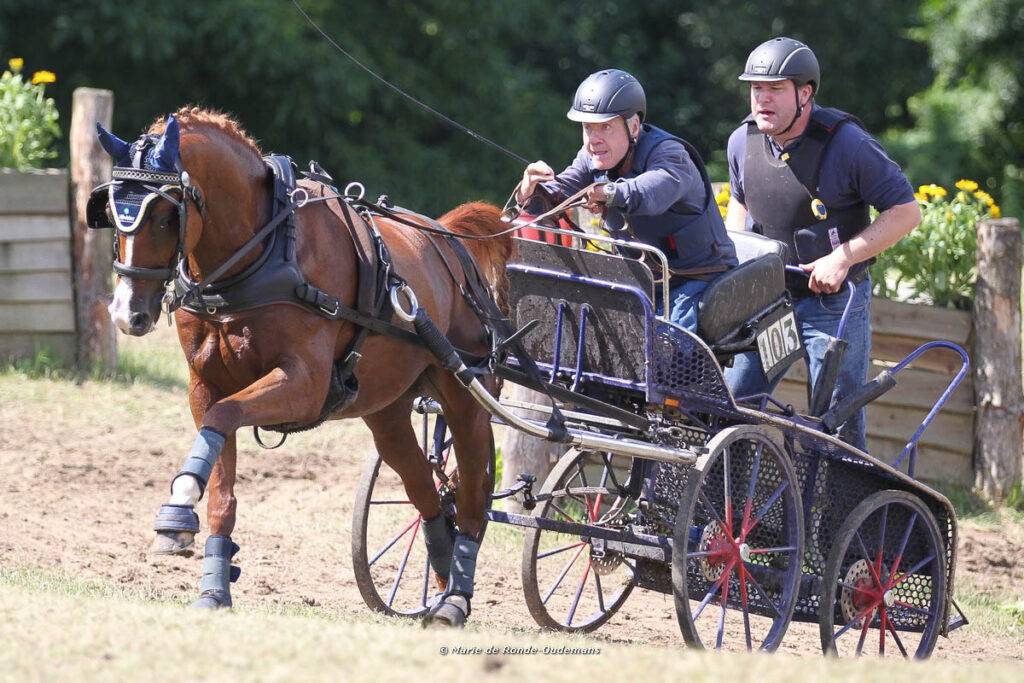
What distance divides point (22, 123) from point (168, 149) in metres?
6.19

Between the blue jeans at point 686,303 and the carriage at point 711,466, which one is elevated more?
the blue jeans at point 686,303

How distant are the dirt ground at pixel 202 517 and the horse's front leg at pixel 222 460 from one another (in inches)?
53.3

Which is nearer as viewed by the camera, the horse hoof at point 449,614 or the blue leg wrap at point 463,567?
the horse hoof at point 449,614

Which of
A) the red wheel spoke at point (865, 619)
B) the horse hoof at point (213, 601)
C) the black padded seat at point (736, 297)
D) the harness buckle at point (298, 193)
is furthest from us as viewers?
the red wheel spoke at point (865, 619)

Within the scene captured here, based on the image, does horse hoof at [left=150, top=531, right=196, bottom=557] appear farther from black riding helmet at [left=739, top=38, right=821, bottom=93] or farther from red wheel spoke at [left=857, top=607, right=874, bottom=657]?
black riding helmet at [left=739, top=38, right=821, bottom=93]

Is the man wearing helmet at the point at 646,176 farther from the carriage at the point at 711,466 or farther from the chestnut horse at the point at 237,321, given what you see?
the chestnut horse at the point at 237,321

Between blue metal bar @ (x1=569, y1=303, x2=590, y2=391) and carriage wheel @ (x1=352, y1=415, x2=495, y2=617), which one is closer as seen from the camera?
blue metal bar @ (x1=569, y1=303, x2=590, y2=391)

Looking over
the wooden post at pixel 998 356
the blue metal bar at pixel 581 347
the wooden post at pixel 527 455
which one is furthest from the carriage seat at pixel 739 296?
the wooden post at pixel 998 356

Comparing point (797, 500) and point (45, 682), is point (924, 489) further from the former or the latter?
point (45, 682)

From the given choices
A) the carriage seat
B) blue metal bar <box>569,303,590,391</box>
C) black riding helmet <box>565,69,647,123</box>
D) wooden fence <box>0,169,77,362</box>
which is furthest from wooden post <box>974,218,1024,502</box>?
wooden fence <box>0,169,77,362</box>

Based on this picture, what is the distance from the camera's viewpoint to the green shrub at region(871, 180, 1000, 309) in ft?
29.3

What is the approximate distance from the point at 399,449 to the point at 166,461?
3.41 m

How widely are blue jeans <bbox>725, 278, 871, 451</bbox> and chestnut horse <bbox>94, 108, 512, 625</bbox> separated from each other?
1.18 meters

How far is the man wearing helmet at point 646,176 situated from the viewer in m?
5.77
